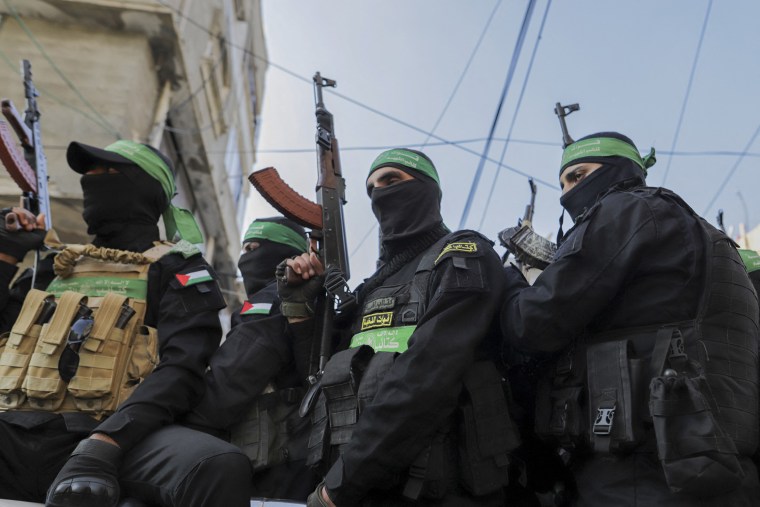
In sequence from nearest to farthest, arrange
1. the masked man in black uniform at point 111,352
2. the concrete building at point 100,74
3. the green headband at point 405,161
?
the masked man in black uniform at point 111,352 → the green headband at point 405,161 → the concrete building at point 100,74

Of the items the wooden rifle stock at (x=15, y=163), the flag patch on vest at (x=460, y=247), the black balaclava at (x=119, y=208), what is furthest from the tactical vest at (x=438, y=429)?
the wooden rifle stock at (x=15, y=163)

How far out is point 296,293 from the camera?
2828mm

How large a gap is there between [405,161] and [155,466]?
65.4 inches

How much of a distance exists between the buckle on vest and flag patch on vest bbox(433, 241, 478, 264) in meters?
0.72

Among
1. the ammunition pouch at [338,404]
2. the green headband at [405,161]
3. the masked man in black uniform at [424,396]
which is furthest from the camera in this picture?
the green headband at [405,161]

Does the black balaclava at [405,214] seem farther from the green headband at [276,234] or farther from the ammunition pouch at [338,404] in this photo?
the green headband at [276,234]

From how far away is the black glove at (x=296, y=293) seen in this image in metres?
2.82

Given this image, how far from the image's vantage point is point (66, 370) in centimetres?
254

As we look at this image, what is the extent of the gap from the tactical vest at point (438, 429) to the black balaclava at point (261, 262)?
1.26m

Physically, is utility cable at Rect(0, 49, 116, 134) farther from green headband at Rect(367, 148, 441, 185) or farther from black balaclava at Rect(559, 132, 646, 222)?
black balaclava at Rect(559, 132, 646, 222)

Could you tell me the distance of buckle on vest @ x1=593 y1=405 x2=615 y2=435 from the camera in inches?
77.0

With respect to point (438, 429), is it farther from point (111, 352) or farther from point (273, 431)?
point (111, 352)

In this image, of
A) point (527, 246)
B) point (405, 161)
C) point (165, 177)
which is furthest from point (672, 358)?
point (165, 177)

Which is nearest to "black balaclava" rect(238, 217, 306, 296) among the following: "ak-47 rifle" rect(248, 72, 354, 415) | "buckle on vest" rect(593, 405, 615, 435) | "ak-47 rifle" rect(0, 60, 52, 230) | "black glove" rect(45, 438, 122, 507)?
"ak-47 rifle" rect(248, 72, 354, 415)
